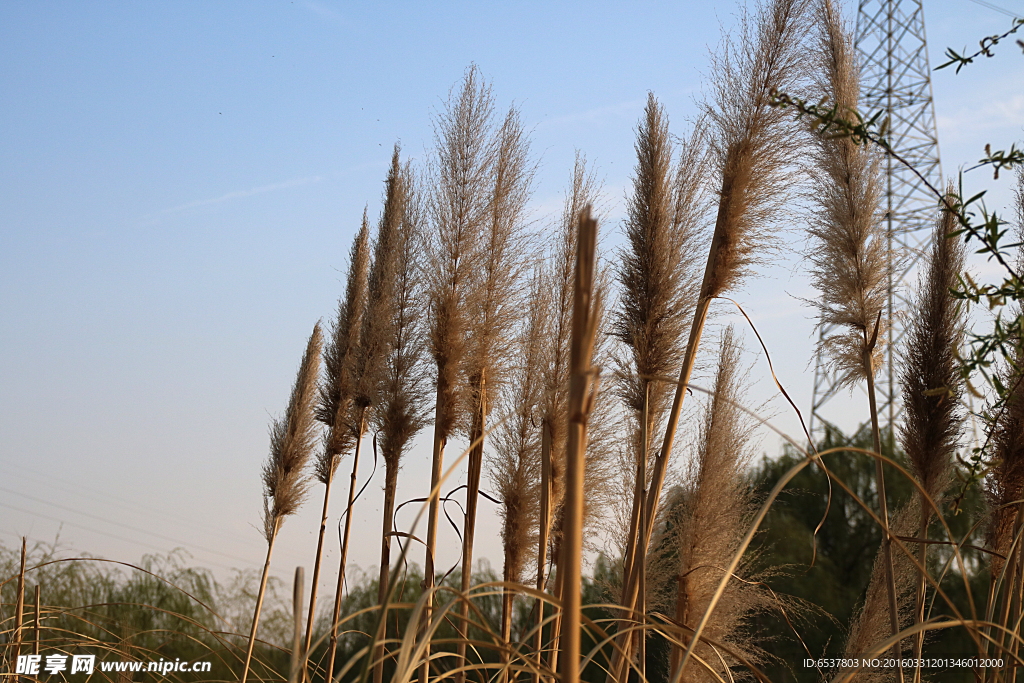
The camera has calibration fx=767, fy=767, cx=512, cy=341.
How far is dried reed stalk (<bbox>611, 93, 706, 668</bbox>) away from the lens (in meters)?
2.54

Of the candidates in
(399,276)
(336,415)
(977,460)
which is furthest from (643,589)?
(336,415)

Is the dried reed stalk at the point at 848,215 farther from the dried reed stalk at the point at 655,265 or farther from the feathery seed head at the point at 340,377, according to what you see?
the feathery seed head at the point at 340,377

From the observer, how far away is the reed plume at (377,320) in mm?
3836

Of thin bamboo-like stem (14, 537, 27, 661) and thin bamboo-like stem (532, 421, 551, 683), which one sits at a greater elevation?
thin bamboo-like stem (532, 421, 551, 683)

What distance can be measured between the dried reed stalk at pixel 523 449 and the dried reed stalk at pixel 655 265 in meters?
0.64

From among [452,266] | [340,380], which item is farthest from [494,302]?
[340,380]

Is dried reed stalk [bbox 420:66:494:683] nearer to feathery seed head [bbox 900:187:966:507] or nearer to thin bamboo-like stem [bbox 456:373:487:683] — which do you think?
thin bamboo-like stem [bbox 456:373:487:683]

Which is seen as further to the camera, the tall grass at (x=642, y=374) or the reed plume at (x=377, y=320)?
the reed plume at (x=377, y=320)

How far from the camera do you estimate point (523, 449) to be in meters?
3.35

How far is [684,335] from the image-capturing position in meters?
2.63

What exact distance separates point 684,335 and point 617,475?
1.24 metres

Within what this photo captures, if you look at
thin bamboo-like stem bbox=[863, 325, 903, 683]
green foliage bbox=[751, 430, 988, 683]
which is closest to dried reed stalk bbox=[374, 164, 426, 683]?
thin bamboo-like stem bbox=[863, 325, 903, 683]

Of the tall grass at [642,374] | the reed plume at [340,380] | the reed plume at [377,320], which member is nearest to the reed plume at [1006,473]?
the tall grass at [642,374]

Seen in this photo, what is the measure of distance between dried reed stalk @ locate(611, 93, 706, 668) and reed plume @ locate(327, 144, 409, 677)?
146cm
